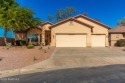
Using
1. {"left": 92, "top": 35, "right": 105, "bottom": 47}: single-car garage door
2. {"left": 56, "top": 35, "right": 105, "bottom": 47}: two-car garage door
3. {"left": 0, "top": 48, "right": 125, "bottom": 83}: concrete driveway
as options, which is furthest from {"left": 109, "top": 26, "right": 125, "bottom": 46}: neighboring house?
{"left": 0, "top": 48, "right": 125, "bottom": 83}: concrete driveway

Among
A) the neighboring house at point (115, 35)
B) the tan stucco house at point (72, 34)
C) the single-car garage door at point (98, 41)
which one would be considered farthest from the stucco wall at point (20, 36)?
the neighboring house at point (115, 35)

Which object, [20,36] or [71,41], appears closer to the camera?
[71,41]

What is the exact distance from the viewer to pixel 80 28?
3016cm

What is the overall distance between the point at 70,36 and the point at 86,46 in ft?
10.5

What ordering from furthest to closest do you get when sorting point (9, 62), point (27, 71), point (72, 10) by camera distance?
point (72, 10) < point (9, 62) < point (27, 71)

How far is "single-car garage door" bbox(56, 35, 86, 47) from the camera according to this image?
29828 mm

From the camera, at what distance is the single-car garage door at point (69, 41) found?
29828mm

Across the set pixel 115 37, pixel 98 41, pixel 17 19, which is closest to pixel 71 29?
pixel 98 41

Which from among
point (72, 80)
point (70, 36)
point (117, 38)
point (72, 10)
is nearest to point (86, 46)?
point (70, 36)

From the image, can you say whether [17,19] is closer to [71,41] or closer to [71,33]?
[71,33]

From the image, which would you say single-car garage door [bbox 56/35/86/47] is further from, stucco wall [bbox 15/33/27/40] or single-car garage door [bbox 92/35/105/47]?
stucco wall [bbox 15/33/27/40]

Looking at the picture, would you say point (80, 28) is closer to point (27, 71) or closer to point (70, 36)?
point (70, 36)

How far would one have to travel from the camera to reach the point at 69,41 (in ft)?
98.2

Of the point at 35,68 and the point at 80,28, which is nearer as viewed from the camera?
the point at 35,68
